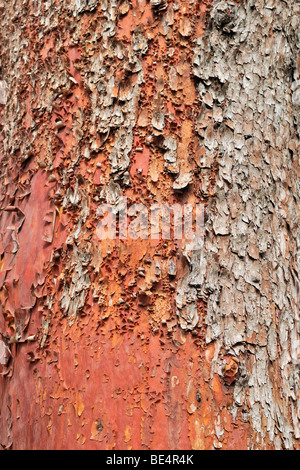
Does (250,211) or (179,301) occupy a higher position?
(250,211)

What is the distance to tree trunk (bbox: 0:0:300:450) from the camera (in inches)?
46.9

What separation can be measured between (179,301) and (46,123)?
62 centimetres

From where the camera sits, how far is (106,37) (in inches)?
52.7

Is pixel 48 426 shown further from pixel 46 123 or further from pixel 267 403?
pixel 46 123

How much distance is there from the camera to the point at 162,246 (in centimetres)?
123

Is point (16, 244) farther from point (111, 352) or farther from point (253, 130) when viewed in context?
point (253, 130)

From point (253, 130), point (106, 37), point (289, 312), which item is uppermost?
point (106, 37)

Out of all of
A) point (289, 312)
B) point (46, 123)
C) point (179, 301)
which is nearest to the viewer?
point (179, 301)

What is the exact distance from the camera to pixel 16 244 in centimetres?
151

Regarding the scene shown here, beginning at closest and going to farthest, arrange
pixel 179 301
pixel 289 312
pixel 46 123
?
1. pixel 179 301
2. pixel 289 312
3. pixel 46 123

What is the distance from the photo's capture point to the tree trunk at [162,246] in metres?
1.19

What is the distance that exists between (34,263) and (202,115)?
57cm

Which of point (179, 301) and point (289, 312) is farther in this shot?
point (289, 312)

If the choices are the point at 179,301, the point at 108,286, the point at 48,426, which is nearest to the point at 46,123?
the point at 108,286
